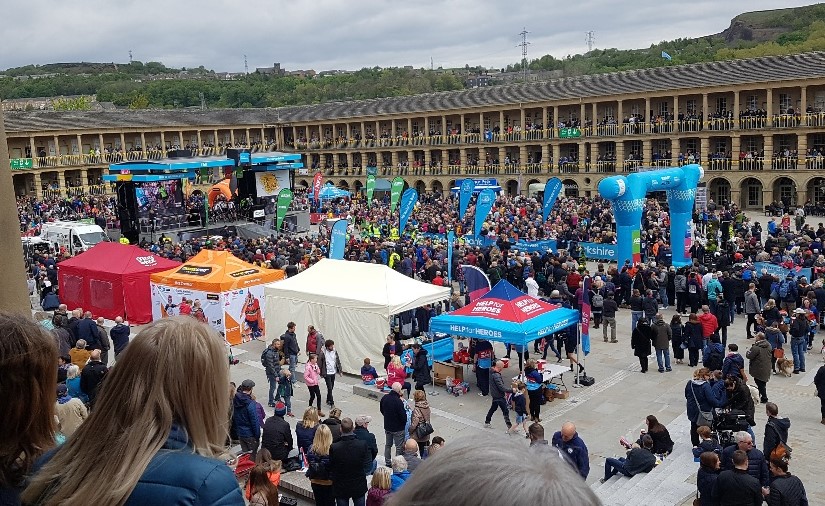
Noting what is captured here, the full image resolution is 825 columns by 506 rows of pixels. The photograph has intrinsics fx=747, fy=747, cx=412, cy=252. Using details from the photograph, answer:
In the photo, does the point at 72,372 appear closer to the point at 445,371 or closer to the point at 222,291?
the point at 445,371

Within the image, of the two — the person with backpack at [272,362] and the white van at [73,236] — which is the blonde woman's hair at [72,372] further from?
the white van at [73,236]

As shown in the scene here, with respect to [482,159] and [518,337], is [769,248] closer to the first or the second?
[518,337]

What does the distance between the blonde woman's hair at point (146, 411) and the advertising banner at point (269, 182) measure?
3982cm

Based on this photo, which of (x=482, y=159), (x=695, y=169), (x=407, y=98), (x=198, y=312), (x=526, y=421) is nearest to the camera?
(x=526, y=421)

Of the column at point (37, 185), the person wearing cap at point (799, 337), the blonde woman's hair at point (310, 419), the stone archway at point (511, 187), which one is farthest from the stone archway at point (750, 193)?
the column at point (37, 185)

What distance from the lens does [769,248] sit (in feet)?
75.0

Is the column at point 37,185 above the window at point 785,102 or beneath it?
beneath

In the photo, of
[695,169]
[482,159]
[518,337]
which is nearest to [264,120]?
[482,159]

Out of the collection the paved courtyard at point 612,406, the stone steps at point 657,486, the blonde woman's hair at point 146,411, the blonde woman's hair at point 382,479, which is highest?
the blonde woman's hair at point 146,411

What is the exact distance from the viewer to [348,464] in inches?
309

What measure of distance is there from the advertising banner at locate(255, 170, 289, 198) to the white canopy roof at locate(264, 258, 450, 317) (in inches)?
967

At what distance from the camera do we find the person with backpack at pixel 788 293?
17219 mm

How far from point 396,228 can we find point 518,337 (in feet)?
63.1

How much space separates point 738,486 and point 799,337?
8815 mm
